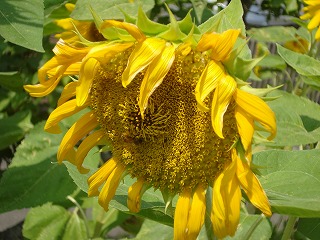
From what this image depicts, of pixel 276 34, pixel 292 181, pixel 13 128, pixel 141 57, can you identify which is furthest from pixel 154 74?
pixel 276 34

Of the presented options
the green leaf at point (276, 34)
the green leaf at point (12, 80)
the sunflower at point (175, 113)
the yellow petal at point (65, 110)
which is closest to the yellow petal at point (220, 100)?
the sunflower at point (175, 113)

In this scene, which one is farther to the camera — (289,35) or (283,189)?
(289,35)

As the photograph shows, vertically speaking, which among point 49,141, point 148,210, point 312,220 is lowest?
point 49,141

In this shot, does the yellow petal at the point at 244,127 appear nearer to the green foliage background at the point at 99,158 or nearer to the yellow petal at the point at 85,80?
the green foliage background at the point at 99,158

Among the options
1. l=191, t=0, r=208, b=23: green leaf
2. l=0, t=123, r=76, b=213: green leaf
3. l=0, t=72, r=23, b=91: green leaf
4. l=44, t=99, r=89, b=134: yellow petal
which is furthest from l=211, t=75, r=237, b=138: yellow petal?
l=0, t=72, r=23, b=91: green leaf

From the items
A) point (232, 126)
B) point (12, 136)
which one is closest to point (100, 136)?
point (232, 126)

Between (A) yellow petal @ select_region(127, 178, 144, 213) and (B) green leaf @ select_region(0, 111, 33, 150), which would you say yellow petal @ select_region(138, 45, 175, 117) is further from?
(B) green leaf @ select_region(0, 111, 33, 150)

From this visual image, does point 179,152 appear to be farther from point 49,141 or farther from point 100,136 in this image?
point 49,141
